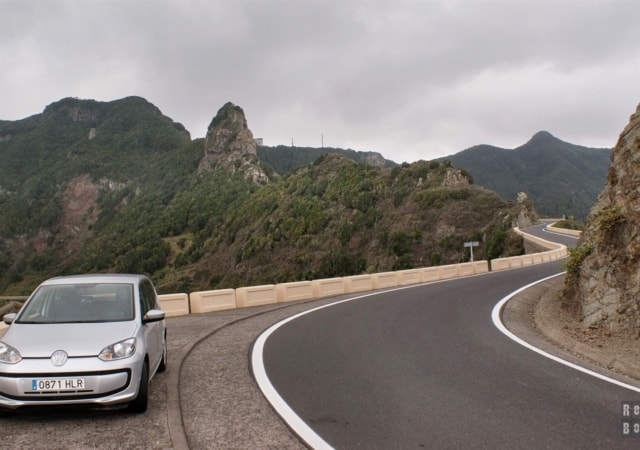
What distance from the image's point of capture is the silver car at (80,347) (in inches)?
197

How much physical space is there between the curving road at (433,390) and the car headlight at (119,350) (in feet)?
5.96

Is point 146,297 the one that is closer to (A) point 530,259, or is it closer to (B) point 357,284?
(B) point 357,284

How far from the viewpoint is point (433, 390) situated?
630cm

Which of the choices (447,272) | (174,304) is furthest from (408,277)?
(174,304)

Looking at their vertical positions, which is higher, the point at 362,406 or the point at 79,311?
the point at 79,311

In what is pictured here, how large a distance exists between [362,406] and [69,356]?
10.2 feet

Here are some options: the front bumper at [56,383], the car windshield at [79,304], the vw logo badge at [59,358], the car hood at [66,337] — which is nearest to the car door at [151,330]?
the car windshield at [79,304]

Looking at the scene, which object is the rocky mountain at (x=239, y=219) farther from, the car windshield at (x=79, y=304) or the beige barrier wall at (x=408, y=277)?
the car windshield at (x=79, y=304)

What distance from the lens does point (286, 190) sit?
124 meters

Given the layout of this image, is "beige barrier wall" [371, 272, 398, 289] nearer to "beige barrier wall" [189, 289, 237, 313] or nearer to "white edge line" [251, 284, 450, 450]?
"beige barrier wall" [189, 289, 237, 313]

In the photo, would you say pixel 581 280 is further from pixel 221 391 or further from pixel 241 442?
pixel 241 442

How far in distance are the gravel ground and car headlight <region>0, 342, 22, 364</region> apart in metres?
0.54

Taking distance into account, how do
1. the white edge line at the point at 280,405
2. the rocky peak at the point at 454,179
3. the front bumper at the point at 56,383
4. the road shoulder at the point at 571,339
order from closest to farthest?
the white edge line at the point at 280,405 < the front bumper at the point at 56,383 < the road shoulder at the point at 571,339 < the rocky peak at the point at 454,179

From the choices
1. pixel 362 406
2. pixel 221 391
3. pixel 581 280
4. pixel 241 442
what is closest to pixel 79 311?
pixel 221 391
